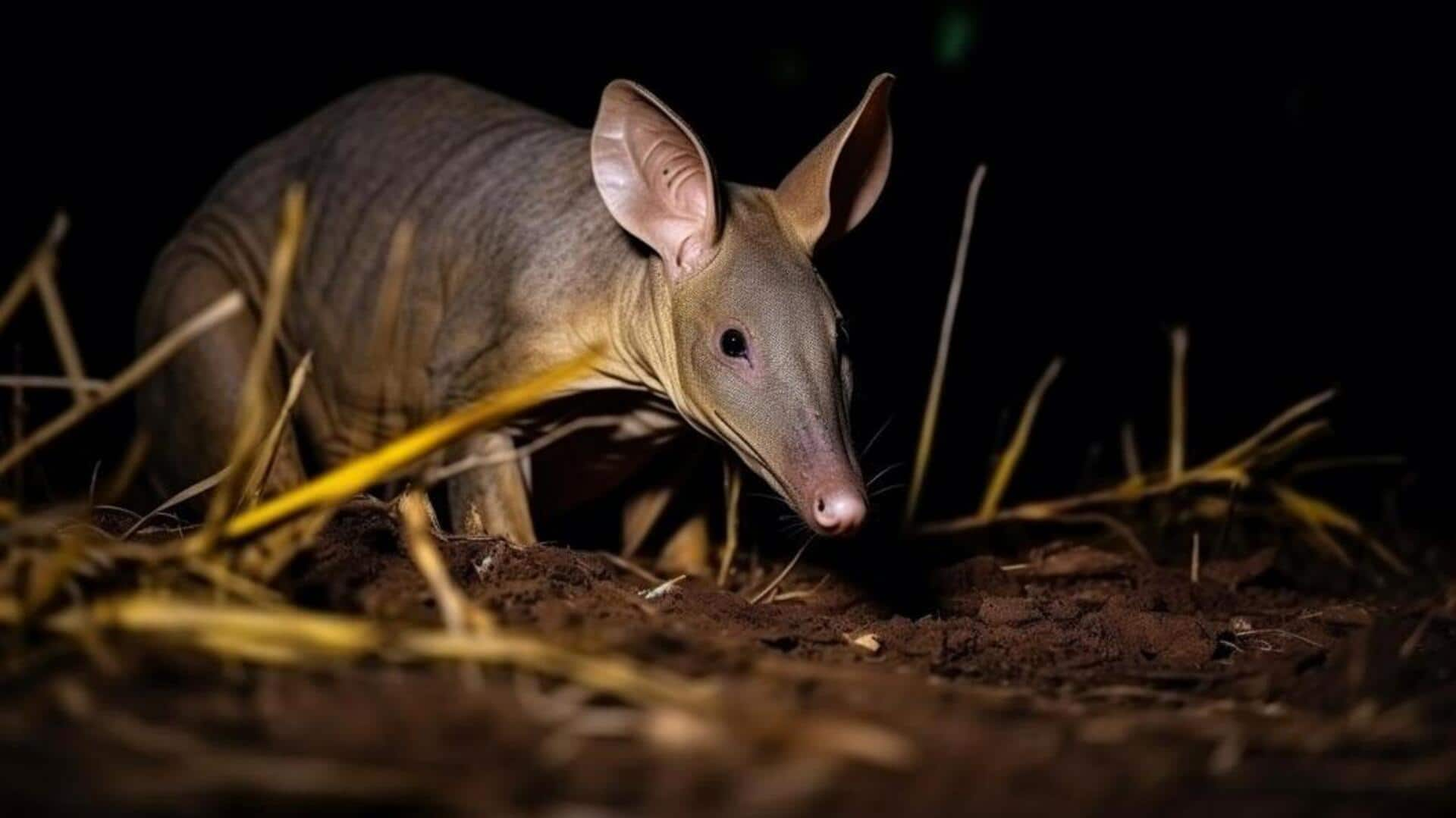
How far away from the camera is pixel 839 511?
11.3 ft

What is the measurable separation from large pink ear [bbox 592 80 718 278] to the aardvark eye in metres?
0.32

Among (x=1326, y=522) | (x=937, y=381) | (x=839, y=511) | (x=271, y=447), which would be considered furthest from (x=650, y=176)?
(x=1326, y=522)

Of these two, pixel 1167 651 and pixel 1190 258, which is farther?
pixel 1190 258

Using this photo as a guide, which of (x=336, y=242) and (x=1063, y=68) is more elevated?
(x=1063, y=68)

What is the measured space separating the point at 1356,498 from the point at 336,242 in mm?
4567

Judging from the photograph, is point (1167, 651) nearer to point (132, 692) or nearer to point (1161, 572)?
point (1161, 572)

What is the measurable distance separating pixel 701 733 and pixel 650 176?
2.56m

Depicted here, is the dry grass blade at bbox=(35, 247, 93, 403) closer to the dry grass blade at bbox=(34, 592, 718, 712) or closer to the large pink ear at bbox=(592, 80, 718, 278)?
the dry grass blade at bbox=(34, 592, 718, 712)

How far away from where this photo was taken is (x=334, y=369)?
5.34 metres

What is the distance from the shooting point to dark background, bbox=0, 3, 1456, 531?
703 cm

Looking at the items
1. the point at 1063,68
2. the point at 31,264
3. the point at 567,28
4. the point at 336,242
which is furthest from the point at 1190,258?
the point at 31,264

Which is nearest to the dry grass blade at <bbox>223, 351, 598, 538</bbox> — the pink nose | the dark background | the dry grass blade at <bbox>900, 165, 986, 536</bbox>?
the pink nose

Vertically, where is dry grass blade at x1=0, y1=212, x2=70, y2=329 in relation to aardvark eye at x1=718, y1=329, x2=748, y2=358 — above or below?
above

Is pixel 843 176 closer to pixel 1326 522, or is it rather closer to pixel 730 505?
pixel 730 505
